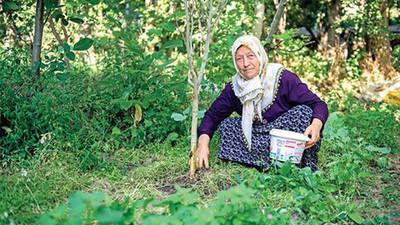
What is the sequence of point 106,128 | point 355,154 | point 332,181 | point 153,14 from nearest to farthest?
point 332,181 → point 355,154 → point 106,128 → point 153,14

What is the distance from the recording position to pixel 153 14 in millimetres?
7344

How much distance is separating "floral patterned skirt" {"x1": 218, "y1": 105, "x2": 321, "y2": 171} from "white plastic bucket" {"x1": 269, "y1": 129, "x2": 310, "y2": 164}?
0.55 feet

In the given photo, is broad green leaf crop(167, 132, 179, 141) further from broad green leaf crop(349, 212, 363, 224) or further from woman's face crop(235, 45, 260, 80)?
broad green leaf crop(349, 212, 363, 224)

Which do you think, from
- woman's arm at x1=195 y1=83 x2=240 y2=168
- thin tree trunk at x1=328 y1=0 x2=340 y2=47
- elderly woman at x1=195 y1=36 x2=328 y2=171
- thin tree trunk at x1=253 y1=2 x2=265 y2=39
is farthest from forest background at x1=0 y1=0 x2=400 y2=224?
thin tree trunk at x1=328 y1=0 x2=340 y2=47

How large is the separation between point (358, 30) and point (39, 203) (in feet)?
20.3

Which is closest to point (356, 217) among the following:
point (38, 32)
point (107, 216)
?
point (107, 216)

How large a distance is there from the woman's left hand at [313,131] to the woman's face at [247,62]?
0.54 m

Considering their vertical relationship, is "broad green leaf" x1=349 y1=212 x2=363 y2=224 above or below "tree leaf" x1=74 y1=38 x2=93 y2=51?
below

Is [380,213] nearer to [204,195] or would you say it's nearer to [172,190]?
[204,195]

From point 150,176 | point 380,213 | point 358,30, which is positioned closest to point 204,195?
point 150,176

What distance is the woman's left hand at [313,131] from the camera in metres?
3.25

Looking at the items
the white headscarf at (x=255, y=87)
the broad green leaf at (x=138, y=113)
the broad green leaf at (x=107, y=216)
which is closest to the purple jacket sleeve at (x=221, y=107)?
the white headscarf at (x=255, y=87)

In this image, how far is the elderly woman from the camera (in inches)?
133

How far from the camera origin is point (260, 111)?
350cm
